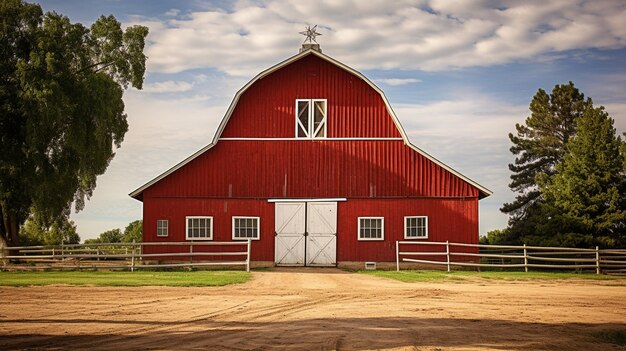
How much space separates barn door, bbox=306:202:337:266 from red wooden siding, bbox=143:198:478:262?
229 mm

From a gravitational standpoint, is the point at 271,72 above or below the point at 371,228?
above

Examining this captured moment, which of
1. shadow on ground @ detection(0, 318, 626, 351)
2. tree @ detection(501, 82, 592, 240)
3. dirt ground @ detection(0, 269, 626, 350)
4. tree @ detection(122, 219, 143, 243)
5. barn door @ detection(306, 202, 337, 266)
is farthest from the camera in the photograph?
tree @ detection(122, 219, 143, 243)

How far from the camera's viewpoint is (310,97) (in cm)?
2712

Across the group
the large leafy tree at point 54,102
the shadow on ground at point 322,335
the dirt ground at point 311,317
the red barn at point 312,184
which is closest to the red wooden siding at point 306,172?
the red barn at point 312,184

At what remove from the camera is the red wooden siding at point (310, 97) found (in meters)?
27.0

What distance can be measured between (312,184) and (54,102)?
10752mm

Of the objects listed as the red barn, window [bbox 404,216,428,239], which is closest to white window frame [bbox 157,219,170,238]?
the red barn

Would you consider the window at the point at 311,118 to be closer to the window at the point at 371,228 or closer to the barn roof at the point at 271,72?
the barn roof at the point at 271,72

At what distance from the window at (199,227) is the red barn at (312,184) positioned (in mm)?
38

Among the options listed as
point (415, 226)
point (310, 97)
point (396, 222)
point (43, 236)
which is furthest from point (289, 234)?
point (43, 236)

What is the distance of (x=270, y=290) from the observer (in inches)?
663

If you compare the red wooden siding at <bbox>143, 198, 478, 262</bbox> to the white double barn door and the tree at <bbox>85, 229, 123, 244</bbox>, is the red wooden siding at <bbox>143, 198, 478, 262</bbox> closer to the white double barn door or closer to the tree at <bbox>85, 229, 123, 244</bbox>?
the white double barn door

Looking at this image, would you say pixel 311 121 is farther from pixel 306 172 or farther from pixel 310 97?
pixel 306 172

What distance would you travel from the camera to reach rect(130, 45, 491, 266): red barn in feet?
86.9
